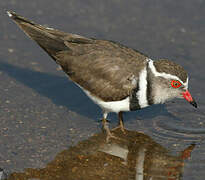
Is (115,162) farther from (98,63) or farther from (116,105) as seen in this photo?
(98,63)

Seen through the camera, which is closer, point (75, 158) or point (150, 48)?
point (75, 158)

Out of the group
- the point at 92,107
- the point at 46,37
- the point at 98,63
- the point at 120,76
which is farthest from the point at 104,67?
the point at 46,37

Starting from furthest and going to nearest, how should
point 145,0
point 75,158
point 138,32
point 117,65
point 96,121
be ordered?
point 145,0 → point 138,32 → point 96,121 → point 117,65 → point 75,158

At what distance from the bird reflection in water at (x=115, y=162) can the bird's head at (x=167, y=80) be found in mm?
952

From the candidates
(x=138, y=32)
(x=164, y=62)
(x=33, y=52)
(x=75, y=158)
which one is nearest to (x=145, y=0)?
(x=138, y=32)

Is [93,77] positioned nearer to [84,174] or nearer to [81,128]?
[81,128]

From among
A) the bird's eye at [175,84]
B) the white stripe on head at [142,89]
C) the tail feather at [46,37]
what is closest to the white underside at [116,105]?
the white stripe on head at [142,89]

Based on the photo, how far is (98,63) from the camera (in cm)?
848

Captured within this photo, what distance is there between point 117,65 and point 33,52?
3.63m

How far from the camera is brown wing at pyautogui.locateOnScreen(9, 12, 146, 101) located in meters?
8.31

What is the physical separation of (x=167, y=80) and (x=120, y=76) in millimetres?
950

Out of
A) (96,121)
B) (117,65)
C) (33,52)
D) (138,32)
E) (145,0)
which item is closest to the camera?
(117,65)

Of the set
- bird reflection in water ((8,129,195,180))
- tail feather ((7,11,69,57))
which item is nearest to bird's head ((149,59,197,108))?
bird reflection in water ((8,129,195,180))

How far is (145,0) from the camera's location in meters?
13.4
